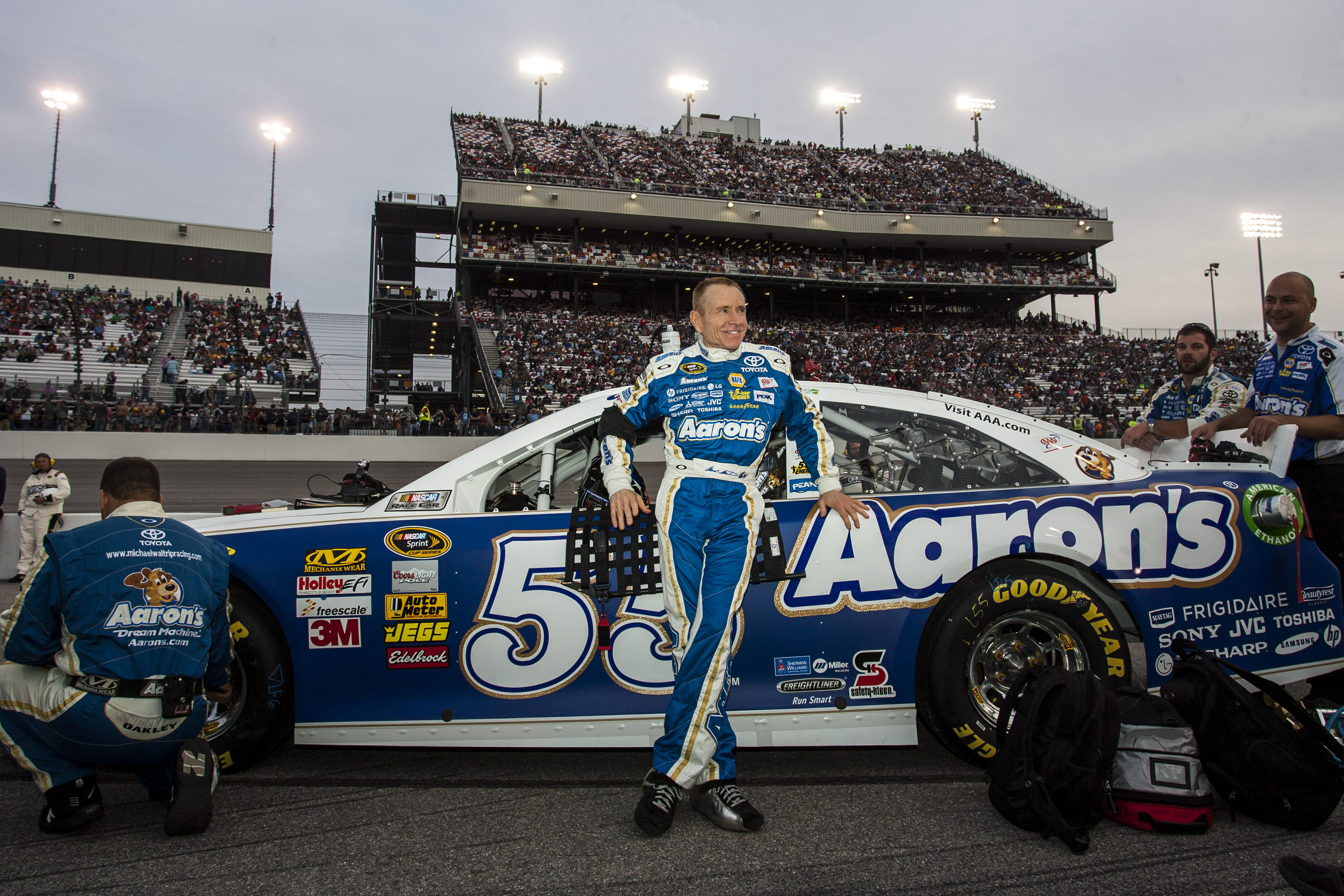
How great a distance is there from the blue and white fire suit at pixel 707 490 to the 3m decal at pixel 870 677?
467 mm

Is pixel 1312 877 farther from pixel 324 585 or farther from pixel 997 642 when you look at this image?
pixel 324 585

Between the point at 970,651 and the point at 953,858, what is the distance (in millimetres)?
695

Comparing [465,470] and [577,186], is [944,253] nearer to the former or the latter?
[577,186]

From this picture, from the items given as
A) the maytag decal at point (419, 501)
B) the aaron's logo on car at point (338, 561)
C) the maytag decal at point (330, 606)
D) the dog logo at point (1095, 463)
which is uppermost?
the dog logo at point (1095, 463)

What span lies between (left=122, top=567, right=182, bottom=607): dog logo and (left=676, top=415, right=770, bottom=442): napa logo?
1640 mm

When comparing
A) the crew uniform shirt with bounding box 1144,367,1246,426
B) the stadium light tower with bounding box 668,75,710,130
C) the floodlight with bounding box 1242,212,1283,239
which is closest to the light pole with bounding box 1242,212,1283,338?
the floodlight with bounding box 1242,212,1283,239

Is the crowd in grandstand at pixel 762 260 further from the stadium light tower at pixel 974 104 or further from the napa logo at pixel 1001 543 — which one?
the napa logo at pixel 1001 543

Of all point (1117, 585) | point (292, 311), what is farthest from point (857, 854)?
point (292, 311)

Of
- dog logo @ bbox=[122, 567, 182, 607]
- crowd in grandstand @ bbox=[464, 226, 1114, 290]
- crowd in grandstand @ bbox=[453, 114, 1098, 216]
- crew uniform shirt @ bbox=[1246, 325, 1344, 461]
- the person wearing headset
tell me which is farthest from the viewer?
crowd in grandstand @ bbox=[453, 114, 1098, 216]

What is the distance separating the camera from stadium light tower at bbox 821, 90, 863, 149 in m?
50.0

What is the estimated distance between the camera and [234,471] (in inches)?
668

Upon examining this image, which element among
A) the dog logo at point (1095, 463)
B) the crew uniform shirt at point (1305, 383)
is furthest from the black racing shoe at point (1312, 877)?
the crew uniform shirt at point (1305, 383)

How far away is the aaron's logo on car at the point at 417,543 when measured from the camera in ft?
9.23

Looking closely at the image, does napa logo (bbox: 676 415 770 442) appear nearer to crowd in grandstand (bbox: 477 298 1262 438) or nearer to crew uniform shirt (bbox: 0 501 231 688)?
crew uniform shirt (bbox: 0 501 231 688)
